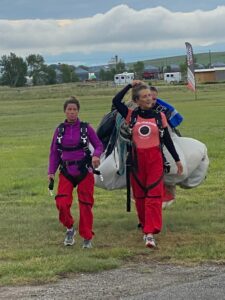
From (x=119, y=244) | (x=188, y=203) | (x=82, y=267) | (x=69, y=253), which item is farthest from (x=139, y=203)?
(x=188, y=203)

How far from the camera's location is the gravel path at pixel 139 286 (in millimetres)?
5248

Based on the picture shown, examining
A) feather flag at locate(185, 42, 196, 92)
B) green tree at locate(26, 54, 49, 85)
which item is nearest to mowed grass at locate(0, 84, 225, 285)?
feather flag at locate(185, 42, 196, 92)

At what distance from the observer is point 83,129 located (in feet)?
23.9

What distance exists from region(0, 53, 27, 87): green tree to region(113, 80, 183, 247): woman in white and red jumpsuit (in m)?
133

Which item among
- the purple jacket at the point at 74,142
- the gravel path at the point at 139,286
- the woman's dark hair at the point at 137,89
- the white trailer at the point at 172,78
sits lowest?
the gravel path at the point at 139,286

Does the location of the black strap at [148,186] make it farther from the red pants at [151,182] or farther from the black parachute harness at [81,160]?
the black parachute harness at [81,160]

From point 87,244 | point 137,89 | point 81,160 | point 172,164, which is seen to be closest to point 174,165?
point 172,164

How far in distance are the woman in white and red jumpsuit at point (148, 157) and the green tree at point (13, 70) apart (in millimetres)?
132782

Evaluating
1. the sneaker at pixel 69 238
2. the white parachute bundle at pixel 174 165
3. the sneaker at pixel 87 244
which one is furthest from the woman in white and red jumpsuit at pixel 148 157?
the sneaker at pixel 69 238

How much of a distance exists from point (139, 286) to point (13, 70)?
138423 mm

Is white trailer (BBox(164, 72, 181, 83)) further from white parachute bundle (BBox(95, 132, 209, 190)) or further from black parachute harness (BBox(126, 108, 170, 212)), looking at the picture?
black parachute harness (BBox(126, 108, 170, 212))

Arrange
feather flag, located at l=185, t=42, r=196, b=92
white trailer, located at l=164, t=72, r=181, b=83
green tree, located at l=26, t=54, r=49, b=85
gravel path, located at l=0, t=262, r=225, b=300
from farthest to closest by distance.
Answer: green tree, located at l=26, t=54, r=49, b=85 < white trailer, located at l=164, t=72, r=181, b=83 < feather flag, located at l=185, t=42, r=196, b=92 < gravel path, located at l=0, t=262, r=225, b=300

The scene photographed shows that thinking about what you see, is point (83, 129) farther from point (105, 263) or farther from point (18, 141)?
point (18, 141)

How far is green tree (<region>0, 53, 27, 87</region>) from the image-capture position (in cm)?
13762
